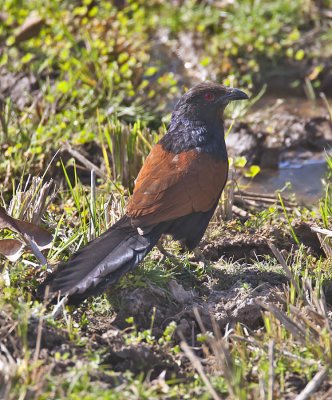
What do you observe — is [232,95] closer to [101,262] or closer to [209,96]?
[209,96]

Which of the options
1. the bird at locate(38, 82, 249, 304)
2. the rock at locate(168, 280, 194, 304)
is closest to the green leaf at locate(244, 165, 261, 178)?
the bird at locate(38, 82, 249, 304)

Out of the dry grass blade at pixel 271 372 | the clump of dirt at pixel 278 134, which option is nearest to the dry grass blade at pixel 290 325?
the dry grass blade at pixel 271 372

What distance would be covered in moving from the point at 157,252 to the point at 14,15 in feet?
11.8

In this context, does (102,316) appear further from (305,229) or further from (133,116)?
(133,116)

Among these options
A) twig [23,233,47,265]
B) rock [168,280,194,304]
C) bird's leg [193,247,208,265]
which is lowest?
bird's leg [193,247,208,265]

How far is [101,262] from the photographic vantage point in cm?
362

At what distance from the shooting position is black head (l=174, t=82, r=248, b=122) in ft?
15.3

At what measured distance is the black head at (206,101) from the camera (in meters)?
4.68

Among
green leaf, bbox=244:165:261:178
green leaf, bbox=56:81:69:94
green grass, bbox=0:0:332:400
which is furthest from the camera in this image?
green leaf, bbox=56:81:69:94

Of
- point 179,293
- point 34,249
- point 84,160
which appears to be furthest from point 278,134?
point 34,249

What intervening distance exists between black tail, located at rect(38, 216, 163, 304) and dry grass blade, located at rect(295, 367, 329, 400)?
1.00 meters

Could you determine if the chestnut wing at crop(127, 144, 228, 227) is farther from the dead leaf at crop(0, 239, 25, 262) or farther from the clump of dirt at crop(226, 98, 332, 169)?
the clump of dirt at crop(226, 98, 332, 169)

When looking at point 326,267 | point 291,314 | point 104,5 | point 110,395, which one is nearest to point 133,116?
point 104,5

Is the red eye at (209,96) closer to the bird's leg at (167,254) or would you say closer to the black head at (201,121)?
the black head at (201,121)
